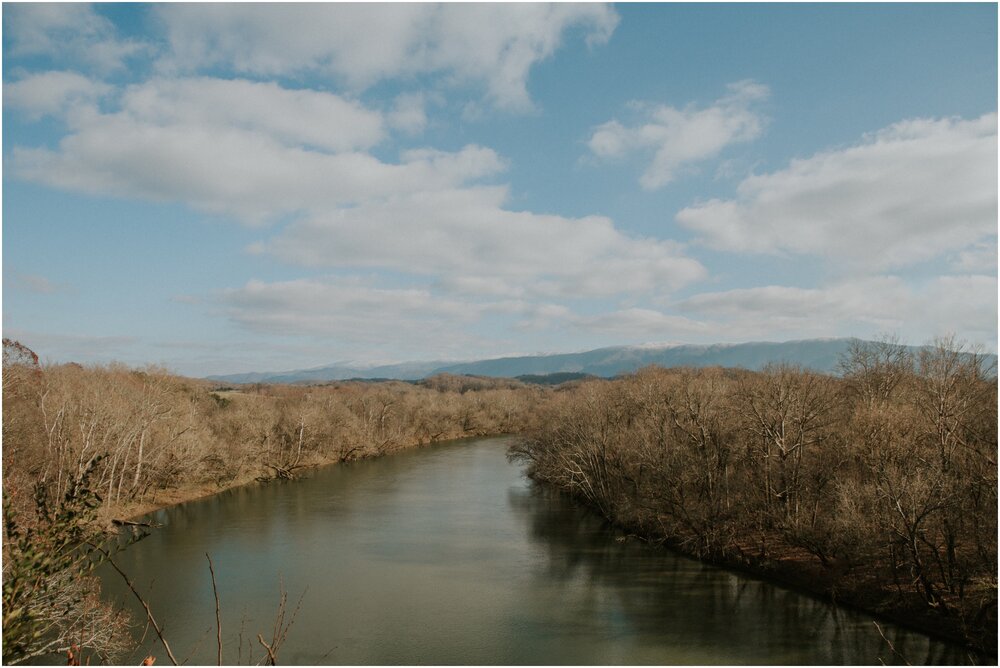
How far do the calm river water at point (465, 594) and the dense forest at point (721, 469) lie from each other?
1724 millimetres

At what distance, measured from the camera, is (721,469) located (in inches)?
1101

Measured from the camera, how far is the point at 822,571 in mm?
23094

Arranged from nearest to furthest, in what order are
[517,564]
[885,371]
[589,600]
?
[589,600] → [517,564] → [885,371]

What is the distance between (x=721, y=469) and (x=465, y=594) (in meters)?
13.5

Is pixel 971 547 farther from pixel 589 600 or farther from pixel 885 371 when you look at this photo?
pixel 885 371

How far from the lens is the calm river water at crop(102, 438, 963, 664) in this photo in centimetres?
1828

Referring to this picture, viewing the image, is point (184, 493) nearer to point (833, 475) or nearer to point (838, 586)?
point (838, 586)

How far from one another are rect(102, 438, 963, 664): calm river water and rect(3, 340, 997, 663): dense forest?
5.66ft

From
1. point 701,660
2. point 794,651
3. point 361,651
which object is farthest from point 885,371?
point 361,651

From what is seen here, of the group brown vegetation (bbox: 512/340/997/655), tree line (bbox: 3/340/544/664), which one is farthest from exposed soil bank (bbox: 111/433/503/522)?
brown vegetation (bbox: 512/340/997/655)

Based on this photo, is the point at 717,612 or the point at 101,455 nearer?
the point at 101,455

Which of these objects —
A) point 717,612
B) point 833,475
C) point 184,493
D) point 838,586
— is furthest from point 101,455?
point 184,493

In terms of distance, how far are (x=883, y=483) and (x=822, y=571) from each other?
5.78m

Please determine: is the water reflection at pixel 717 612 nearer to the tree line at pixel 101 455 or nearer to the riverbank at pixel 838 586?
the riverbank at pixel 838 586
